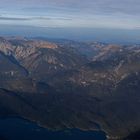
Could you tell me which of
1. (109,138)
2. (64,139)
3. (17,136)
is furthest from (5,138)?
(109,138)

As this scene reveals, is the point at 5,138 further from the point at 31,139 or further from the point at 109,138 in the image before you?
the point at 109,138

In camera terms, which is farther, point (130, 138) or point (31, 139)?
point (31, 139)

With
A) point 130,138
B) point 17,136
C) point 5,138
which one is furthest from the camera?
point 17,136

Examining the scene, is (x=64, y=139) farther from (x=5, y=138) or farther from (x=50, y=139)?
(x=5, y=138)

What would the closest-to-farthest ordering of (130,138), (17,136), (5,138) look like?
(130,138)
(5,138)
(17,136)

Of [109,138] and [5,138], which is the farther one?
[109,138]

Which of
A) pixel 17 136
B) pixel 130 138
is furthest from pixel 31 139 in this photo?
pixel 130 138

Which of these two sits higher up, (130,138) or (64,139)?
(130,138)

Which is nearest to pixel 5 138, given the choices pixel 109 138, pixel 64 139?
pixel 64 139

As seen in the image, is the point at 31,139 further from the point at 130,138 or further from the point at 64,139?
the point at 130,138
